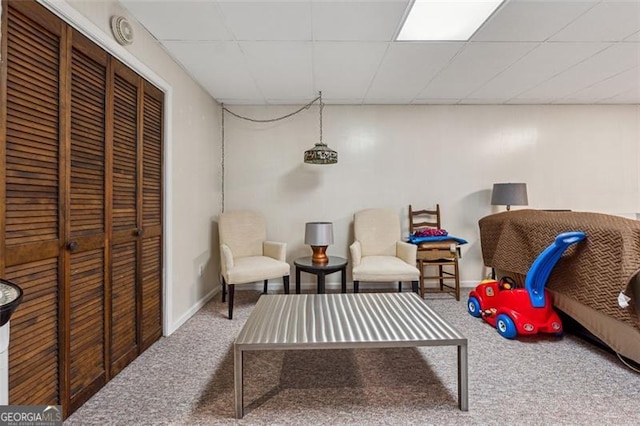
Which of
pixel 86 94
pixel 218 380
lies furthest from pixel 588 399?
pixel 86 94

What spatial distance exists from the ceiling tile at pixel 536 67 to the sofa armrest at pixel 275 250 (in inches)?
108

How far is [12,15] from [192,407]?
6.23ft

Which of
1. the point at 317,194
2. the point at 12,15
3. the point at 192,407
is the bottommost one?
the point at 192,407

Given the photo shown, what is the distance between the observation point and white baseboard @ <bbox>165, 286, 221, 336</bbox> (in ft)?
8.09

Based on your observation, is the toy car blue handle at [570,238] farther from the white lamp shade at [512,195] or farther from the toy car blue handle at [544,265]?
the white lamp shade at [512,195]

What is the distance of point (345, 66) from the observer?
8.82 feet

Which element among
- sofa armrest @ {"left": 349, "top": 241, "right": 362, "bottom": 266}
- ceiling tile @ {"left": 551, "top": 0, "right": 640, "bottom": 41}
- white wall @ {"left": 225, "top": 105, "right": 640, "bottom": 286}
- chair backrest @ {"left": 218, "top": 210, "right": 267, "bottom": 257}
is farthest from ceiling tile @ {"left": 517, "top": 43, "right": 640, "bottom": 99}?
chair backrest @ {"left": 218, "top": 210, "right": 267, "bottom": 257}

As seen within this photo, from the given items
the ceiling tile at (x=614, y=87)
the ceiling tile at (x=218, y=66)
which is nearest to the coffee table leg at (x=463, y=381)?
the ceiling tile at (x=218, y=66)

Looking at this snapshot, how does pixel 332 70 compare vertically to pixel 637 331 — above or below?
above

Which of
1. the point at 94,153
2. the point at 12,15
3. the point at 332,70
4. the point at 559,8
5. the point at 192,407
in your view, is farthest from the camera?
the point at 332,70

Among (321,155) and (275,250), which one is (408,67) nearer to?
(321,155)

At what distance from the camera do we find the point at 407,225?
12.3 feet

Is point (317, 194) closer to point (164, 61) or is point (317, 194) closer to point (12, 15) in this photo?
point (164, 61)

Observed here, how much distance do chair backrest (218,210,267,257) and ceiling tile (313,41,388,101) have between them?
63.5 inches
